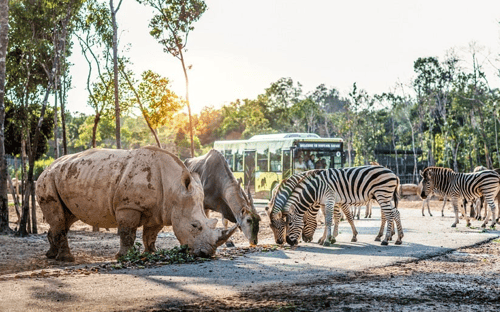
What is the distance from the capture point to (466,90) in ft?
190

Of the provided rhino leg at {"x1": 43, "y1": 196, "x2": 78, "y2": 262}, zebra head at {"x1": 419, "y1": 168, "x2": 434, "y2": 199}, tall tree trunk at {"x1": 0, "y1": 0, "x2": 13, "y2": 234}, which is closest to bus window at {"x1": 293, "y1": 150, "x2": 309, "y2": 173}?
zebra head at {"x1": 419, "y1": 168, "x2": 434, "y2": 199}

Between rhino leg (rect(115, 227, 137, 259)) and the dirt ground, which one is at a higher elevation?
rhino leg (rect(115, 227, 137, 259))

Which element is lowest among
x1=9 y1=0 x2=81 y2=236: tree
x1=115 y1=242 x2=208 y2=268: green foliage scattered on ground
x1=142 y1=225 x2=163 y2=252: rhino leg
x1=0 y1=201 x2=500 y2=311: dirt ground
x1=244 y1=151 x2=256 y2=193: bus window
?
x1=0 y1=201 x2=500 y2=311: dirt ground

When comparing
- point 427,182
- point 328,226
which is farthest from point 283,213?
point 427,182

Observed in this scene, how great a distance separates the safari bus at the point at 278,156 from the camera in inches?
1109

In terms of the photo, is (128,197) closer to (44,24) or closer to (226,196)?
(226,196)

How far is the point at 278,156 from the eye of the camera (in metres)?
29.4

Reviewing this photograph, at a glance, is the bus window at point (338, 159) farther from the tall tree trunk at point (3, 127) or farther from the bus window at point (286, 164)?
the tall tree trunk at point (3, 127)

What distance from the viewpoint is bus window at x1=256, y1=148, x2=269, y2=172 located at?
30625 millimetres

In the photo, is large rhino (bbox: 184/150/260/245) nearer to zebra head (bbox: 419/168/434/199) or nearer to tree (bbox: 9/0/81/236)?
tree (bbox: 9/0/81/236)

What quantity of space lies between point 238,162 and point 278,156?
4.00m

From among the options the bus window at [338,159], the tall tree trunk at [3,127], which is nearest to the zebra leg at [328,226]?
the tall tree trunk at [3,127]

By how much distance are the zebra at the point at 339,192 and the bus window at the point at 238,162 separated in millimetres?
17652

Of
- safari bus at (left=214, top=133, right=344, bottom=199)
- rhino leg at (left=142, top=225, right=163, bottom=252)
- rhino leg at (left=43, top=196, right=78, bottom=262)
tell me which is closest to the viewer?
rhino leg at (left=142, top=225, right=163, bottom=252)
